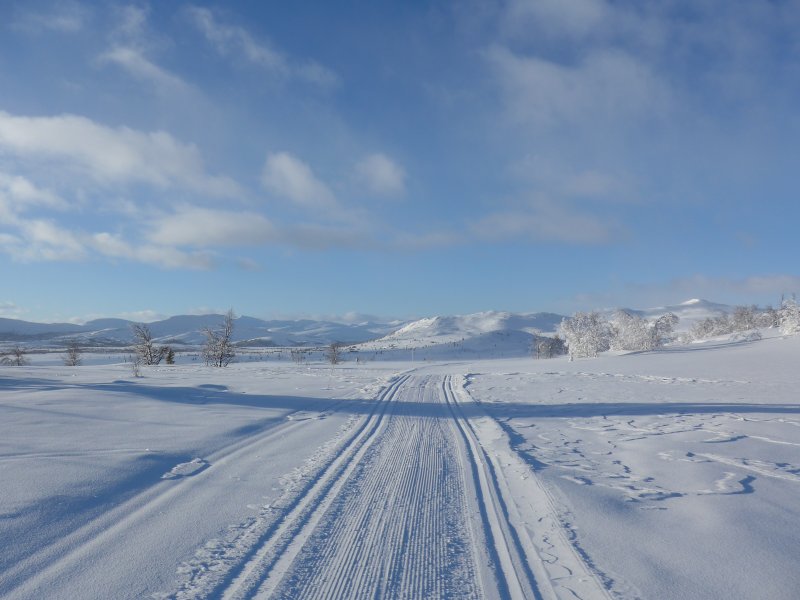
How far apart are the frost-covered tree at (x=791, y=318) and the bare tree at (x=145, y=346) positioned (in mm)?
88259

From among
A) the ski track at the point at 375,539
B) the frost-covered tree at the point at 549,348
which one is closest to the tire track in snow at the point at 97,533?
the ski track at the point at 375,539

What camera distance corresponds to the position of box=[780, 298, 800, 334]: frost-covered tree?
66.9 metres

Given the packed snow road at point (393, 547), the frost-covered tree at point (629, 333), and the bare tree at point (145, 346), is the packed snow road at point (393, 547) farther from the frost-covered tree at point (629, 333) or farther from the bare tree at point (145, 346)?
the frost-covered tree at point (629, 333)

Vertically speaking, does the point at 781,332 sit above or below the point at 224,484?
above

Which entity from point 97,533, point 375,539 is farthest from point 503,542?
point 97,533

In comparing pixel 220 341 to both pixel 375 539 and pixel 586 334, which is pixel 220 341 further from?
pixel 375 539

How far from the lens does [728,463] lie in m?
7.83

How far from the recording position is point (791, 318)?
68.1 metres

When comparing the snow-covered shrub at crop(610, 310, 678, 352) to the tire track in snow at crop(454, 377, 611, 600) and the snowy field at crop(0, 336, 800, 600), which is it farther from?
the tire track in snow at crop(454, 377, 611, 600)

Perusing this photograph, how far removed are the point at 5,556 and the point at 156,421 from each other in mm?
7755

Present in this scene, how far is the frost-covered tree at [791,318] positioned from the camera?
6694cm

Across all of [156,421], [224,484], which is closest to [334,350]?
[156,421]

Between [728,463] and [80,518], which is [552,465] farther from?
[80,518]

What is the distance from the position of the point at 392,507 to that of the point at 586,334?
64610 millimetres
